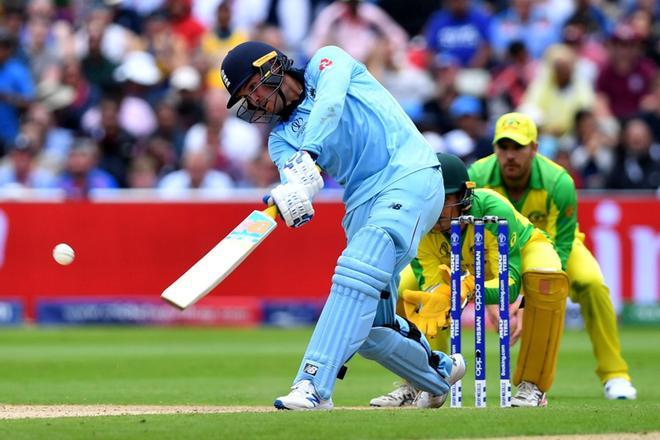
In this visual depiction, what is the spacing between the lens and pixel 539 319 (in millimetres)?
8125

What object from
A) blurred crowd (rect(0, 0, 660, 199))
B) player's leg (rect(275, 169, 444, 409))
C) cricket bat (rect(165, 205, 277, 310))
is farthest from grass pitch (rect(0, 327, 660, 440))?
blurred crowd (rect(0, 0, 660, 199))

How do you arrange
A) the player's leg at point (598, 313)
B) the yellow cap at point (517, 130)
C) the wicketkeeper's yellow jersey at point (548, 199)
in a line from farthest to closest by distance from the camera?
the player's leg at point (598, 313), the wicketkeeper's yellow jersey at point (548, 199), the yellow cap at point (517, 130)

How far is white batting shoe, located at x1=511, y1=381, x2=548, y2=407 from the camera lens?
26.7ft

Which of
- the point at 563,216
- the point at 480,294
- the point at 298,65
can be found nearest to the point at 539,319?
the point at 480,294

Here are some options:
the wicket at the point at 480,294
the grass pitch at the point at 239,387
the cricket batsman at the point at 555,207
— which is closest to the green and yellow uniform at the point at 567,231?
the cricket batsman at the point at 555,207

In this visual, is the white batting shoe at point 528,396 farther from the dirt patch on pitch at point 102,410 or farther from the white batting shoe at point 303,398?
the white batting shoe at point 303,398

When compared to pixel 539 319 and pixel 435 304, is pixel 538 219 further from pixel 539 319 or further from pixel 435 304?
pixel 435 304

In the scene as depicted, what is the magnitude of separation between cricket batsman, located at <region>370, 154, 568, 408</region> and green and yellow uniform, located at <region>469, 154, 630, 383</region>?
2.54 feet

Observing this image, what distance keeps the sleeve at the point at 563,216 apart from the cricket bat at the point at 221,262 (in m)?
3.08

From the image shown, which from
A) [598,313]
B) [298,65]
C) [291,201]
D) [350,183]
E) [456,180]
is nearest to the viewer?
[291,201]

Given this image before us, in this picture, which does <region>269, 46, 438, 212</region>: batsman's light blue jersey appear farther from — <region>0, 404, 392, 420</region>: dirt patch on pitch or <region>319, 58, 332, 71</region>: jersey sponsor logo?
<region>0, 404, 392, 420</region>: dirt patch on pitch

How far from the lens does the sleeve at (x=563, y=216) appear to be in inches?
360

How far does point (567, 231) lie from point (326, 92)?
3042mm

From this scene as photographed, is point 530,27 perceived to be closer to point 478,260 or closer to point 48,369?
point 48,369
